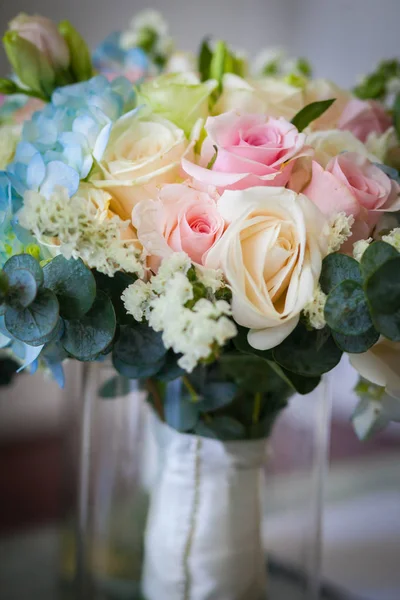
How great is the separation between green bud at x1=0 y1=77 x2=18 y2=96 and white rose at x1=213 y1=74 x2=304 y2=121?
0.19 metres

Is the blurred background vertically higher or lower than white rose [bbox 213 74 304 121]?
lower

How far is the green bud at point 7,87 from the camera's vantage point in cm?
56

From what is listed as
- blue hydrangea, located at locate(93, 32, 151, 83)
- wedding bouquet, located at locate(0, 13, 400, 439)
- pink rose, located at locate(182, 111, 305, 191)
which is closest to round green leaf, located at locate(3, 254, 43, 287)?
wedding bouquet, located at locate(0, 13, 400, 439)

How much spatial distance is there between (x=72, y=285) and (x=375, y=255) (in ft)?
0.58

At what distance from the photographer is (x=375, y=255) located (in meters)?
0.37

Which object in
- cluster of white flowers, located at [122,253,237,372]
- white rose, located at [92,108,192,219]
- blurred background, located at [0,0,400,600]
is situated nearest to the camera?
cluster of white flowers, located at [122,253,237,372]

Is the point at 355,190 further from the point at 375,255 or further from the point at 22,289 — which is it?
the point at 22,289

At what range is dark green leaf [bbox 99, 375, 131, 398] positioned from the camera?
58cm

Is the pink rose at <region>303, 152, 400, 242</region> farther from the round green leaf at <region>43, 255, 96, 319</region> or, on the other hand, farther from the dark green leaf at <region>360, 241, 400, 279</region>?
the round green leaf at <region>43, 255, 96, 319</region>

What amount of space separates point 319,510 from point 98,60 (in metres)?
0.53

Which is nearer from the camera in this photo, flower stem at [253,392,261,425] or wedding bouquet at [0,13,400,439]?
wedding bouquet at [0,13,400,439]

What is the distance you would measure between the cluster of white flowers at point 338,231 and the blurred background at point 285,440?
0.85 ft

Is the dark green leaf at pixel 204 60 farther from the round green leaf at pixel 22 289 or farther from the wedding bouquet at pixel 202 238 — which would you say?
the round green leaf at pixel 22 289

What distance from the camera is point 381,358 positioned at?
1.49ft
